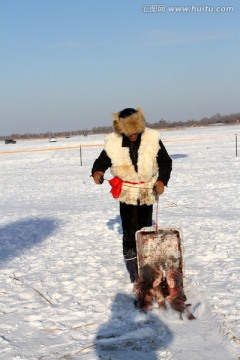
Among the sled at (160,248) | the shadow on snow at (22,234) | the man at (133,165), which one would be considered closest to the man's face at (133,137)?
the man at (133,165)

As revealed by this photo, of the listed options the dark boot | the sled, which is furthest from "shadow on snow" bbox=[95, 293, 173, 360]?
the dark boot

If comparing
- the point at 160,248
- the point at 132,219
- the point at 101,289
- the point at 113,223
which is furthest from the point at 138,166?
the point at 113,223

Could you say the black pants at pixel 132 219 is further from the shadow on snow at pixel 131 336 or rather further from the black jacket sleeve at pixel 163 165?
the shadow on snow at pixel 131 336

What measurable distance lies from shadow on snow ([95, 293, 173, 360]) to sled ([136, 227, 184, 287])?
20.1 inches

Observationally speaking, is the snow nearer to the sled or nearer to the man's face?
the sled

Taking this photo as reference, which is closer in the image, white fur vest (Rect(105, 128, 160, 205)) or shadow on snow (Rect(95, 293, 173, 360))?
shadow on snow (Rect(95, 293, 173, 360))

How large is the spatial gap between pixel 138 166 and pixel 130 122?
452mm

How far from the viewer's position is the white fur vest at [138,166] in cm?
417

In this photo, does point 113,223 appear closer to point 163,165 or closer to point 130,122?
point 163,165

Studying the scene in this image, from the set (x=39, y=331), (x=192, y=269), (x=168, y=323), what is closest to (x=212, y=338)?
(x=168, y=323)

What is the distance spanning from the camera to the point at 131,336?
3.30 metres

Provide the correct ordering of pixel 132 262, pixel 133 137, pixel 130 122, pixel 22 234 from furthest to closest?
1. pixel 22 234
2. pixel 132 262
3. pixel 133 137
4. pixel 130 122

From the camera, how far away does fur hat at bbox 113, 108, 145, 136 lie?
401 cm

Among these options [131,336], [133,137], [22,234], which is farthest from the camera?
[22,234]
